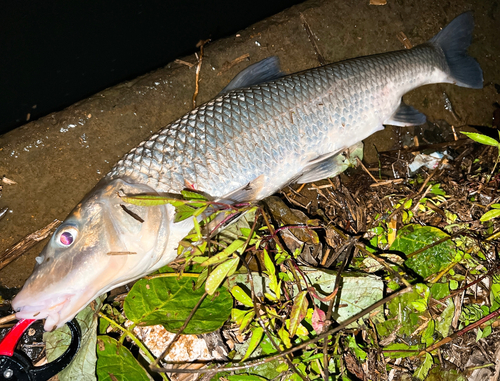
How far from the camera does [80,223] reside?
215 centimetres

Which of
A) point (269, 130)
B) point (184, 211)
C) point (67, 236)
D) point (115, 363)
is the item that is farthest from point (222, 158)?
point (115, 363)

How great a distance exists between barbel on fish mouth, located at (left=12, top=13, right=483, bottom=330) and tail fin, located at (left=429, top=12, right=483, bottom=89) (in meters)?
0.30

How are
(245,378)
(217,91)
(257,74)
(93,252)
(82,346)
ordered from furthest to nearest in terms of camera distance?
(217,91) → (257,74) → (82,346) → (245,378) → (93,252)

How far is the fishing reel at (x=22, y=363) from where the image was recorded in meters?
2.47

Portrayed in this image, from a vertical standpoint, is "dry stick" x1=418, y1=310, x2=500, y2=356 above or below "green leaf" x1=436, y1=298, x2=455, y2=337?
below

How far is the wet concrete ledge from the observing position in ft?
9.68

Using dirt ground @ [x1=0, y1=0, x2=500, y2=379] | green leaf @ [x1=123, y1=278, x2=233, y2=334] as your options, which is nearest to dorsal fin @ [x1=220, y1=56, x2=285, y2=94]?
dirt ground @ [x1=0, y1=0, x2=500, y2=379]

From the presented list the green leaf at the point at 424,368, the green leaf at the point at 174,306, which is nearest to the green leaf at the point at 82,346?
→ the green leaf at the point at 174,306

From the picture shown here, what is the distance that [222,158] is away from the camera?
2383 mm

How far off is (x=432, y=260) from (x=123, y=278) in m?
2.36

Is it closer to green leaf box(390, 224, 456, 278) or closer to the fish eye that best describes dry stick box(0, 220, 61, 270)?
the fish eye

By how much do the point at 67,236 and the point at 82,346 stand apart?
980mm

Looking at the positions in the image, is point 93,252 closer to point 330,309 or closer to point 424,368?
point 330,309

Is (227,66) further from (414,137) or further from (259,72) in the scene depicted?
(414,137)
